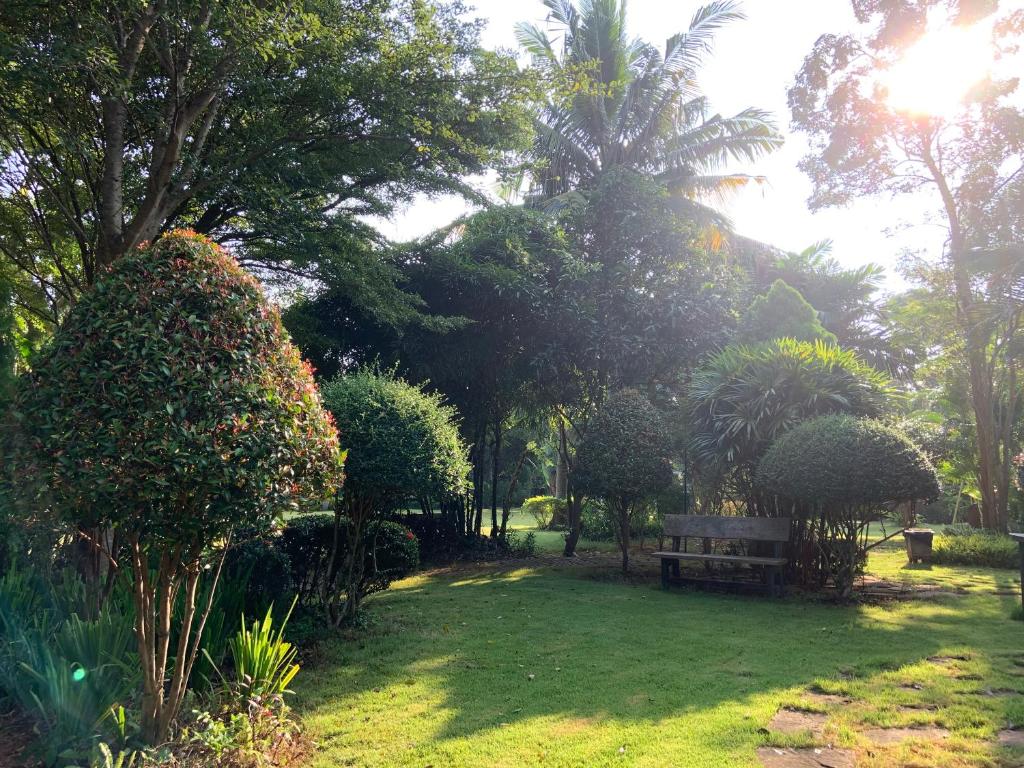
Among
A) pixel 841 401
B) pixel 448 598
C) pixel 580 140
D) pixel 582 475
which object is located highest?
pixel 580 140

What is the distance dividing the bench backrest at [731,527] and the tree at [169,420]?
22.2 feet

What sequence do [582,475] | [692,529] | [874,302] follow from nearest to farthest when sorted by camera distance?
[692,529]
[582,475]
[874,302]

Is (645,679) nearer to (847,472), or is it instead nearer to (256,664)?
(256,664)

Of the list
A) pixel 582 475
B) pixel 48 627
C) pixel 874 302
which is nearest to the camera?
pixel 48 627

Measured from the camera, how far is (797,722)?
13.2 ft

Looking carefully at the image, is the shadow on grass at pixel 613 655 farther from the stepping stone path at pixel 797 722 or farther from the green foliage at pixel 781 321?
the green foliage at pixel 781 321

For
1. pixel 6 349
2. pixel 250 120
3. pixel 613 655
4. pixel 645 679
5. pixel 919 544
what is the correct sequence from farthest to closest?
pixel 919 544 → pixel 250 120 → pixel 6 349 → pixel 613 655 → pixel 645 679

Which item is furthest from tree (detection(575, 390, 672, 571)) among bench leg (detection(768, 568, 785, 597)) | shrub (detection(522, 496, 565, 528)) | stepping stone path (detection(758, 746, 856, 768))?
shrub (detection(522, 496, 565, 528))

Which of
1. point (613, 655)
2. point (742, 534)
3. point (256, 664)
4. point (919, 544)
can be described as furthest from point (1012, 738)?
point (919, 544)

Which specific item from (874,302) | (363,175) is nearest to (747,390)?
(363,175)

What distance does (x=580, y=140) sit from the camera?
17.4 m

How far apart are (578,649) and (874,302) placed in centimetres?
1882

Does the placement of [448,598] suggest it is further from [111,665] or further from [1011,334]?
[1011,334]

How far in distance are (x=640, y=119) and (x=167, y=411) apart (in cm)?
1630
